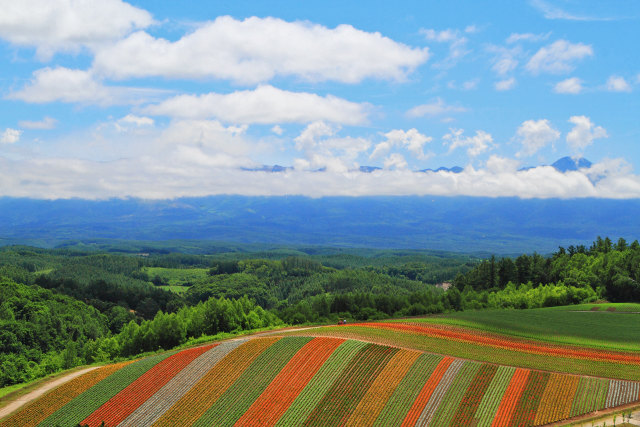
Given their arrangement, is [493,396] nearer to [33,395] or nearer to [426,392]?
[426,392]

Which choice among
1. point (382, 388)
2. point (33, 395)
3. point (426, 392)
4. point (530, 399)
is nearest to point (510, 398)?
point (530, 399)

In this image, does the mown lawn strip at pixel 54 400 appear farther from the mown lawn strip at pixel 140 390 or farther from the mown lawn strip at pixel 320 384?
the mown lawn strip at pixel 320 384

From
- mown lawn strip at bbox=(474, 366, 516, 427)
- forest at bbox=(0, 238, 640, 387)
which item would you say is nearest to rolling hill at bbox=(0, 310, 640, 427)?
mown lawn strip at bbox=(474, 366, 516, 427)

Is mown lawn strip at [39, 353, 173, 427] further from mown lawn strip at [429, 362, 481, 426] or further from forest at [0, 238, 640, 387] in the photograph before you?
mown lawn strip at [429, 362, 481, 426]

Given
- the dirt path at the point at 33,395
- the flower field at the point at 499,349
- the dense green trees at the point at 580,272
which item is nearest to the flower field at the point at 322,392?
the dirt path at the point at 33,395

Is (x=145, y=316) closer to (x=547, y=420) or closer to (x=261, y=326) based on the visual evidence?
(x=261, y=326)
